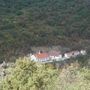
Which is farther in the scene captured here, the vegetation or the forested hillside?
the forested hillside

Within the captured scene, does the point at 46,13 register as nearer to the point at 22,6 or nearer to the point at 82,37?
the point at 22,6

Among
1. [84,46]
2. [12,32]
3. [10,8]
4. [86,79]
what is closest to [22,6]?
[10,8]

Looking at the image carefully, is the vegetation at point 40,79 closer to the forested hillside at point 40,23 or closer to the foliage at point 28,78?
the foliage at point 28,78

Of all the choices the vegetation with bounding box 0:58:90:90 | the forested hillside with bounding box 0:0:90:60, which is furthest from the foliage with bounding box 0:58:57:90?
the forested hillside with bounding box 0:0:90:60

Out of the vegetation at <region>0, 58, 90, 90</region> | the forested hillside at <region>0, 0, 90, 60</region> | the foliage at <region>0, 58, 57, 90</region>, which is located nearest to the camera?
the vegetation at <region>0, 58, 90, 90</region>

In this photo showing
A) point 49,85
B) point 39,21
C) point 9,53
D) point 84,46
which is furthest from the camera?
point 39,21

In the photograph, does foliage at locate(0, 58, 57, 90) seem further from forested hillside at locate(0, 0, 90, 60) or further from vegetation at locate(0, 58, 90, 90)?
forested hillside at locate(0, 0, 90, 60)

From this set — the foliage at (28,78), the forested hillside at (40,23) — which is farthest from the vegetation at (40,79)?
the forested hillside at (40,23)
